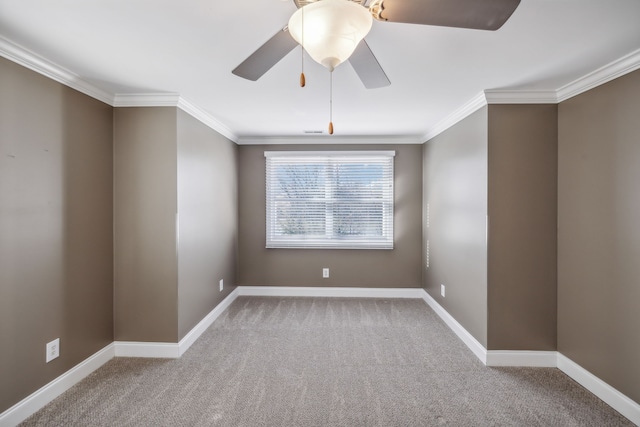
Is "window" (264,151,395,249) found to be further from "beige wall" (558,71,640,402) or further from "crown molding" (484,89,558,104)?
"beige wall" (558,71,640,402)

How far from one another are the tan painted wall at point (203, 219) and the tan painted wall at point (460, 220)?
2.74 metres

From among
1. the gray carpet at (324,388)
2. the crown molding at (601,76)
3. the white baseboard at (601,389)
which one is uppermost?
the crown molding at (601,76)

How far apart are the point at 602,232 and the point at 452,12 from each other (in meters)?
2.08

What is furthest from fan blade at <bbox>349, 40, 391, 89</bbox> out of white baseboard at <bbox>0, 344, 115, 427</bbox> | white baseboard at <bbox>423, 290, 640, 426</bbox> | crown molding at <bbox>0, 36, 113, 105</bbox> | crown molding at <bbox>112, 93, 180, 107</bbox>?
white baseboard at <bbox>0, 344, 115, 427</bbox>

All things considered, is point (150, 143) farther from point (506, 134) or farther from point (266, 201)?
point (506, 134)

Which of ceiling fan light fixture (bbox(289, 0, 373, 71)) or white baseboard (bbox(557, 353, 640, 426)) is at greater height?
ceiling fan light fixture (bbox(289, 0, 373, 71))

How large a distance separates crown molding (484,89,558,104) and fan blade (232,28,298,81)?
1.99m

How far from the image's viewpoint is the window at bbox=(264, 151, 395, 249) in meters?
4.54

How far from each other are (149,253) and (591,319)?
3651 millimetres

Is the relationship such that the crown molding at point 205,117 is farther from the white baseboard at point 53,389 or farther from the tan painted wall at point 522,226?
the tan painted wall at point 522,226

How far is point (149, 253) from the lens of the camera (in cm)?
279

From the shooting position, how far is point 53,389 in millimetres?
2186

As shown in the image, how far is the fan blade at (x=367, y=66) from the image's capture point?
1510 millimetres

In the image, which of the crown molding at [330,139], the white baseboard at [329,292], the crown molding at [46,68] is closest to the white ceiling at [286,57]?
the crown molding at [46,68]
